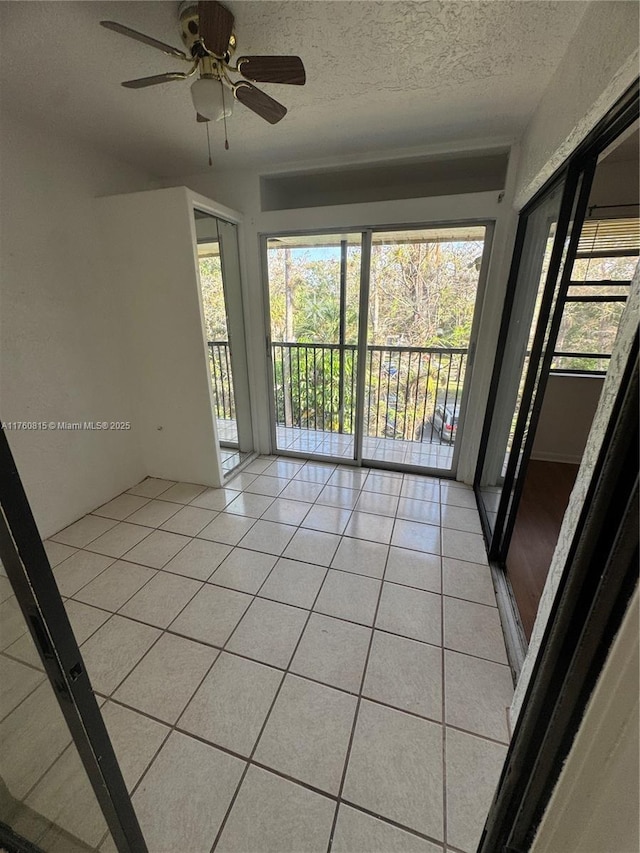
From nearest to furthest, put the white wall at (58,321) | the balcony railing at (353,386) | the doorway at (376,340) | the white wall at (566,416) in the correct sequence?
the white wall at (58,321) < the doorway at (376,340) < the white wall at (566,416) < the balcony railing at (353,386)

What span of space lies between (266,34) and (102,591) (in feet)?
8.79

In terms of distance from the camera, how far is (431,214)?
2.34m

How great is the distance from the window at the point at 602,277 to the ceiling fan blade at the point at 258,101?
231cm

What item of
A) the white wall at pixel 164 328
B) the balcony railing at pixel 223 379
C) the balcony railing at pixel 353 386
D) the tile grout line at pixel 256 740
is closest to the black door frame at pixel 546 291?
the balcony railing at pixel 353 386

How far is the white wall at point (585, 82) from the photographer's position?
91cm

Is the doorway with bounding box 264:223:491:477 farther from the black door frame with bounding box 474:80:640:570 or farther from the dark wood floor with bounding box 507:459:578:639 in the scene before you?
the dark wood floor with bounding box 507:459:578:639

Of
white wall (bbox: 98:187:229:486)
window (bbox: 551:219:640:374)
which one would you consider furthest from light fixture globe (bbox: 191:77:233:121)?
window (bbox: 551:219:640:374)

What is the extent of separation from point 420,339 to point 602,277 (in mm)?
1391

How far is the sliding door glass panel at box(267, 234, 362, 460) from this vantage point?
2777 millimetres

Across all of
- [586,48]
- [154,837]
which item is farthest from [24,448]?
[586,48]

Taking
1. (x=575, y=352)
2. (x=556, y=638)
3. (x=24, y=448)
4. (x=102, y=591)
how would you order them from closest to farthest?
(x=556, y=638)
(x=102, y=591)
(x=24, y=448)
(x=575, y=352)

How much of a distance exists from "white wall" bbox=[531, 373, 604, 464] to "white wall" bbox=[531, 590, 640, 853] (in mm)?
2913

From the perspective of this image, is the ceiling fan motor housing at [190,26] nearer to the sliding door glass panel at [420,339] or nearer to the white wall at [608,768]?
the sliding door glass panel at [420,339]

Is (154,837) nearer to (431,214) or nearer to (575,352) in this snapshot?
(431,214)
